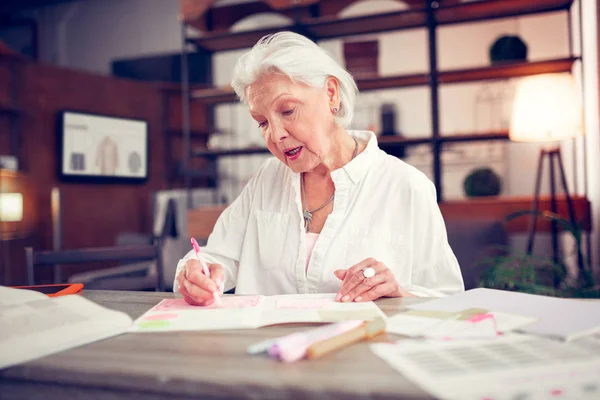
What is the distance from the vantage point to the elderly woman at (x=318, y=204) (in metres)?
1.33

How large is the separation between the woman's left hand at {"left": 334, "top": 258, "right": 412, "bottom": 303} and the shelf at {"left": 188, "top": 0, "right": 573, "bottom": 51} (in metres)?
3.00

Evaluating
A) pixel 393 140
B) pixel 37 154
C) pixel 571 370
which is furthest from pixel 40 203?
pixel 571 370

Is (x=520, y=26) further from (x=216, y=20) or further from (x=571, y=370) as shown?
(x=571, y=370)

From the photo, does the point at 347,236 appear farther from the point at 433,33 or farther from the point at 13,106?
the point at 13,106

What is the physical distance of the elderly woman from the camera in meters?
1.33

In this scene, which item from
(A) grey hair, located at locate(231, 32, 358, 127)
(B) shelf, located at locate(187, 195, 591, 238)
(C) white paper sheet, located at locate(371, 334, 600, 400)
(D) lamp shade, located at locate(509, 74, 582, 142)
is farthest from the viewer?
(B) shelf, located at locate(187, 195, 591, 238)

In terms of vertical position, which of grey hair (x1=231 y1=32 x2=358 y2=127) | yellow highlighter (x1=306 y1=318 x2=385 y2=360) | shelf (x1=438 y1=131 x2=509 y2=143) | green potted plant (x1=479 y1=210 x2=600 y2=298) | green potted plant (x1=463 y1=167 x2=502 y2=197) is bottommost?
green potted plant (x1=479 y1=210 x2=600 y2=298)

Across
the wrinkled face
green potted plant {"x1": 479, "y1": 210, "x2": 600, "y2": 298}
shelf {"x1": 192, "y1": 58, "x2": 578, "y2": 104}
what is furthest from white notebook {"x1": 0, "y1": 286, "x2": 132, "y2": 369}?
shelf {"x1": 192, "y1": 58, "x2": 578, "y2": 104}

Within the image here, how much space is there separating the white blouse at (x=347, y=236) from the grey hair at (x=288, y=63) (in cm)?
27

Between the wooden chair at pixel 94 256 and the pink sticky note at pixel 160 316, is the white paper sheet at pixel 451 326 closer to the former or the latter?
the pink sticky note at pixel 160 316

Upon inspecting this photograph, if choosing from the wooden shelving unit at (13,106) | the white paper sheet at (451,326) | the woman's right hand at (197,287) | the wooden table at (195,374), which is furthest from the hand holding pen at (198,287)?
the wooden shelving unit at (13,106)

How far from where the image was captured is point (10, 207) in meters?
4.57

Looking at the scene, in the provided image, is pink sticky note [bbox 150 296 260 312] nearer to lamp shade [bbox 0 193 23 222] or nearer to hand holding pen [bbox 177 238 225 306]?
hand holding pen [bbox 177 238 225 306]

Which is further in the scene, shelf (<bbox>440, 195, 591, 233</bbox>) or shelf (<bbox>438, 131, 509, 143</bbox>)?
shelf (<bbox>438, 131, 509, 143</bbox>)
